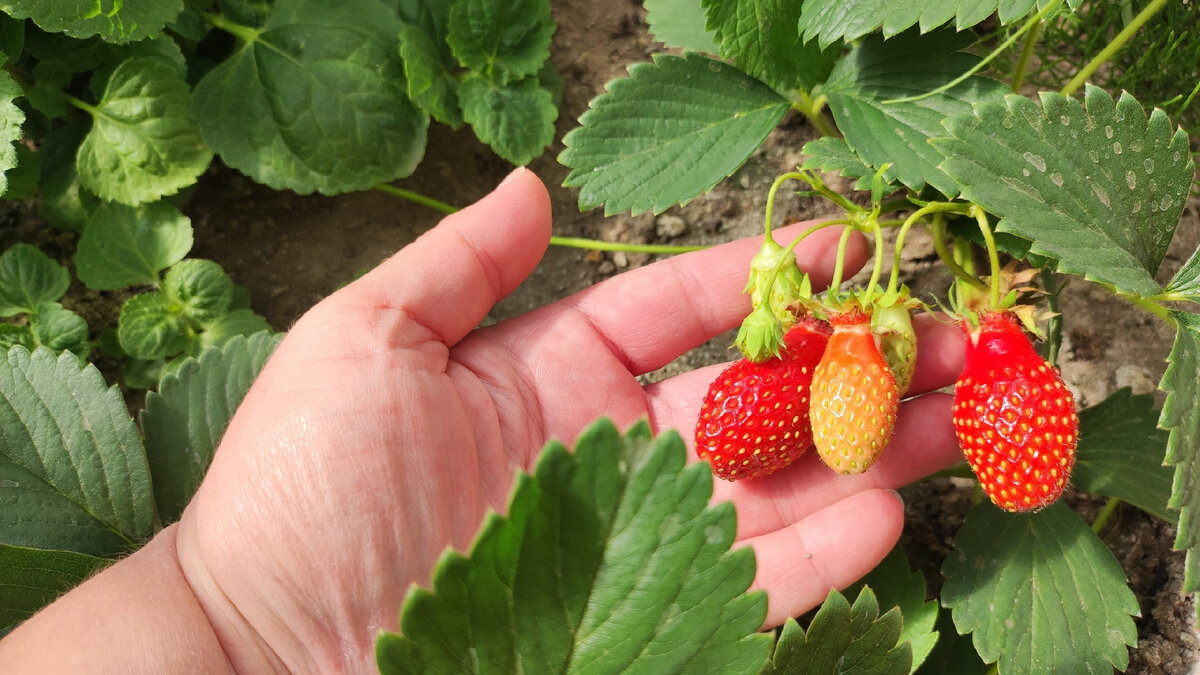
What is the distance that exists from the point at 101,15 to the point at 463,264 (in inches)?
30.6

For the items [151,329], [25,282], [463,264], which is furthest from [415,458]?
[25,282]

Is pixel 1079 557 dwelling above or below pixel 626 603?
below

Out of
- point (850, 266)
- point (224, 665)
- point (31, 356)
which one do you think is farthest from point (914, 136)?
point (31, 356)

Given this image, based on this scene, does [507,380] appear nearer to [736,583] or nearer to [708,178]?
[708,178]

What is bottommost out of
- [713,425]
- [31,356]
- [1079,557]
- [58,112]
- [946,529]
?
[946,529]

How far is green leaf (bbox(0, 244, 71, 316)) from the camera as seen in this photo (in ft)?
5.82

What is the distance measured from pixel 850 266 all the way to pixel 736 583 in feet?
3.04

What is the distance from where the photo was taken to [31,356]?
1463mm

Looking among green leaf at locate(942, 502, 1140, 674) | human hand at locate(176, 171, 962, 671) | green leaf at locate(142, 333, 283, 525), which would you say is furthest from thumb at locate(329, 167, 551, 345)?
green leaf at locate(942, 502, 1140, 674)

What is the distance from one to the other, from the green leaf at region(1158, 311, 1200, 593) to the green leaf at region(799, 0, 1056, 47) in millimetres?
493

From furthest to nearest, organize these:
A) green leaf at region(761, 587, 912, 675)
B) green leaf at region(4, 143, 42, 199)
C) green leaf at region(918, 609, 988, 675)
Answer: green leaf at region(4, 143, 42, 199)
green leaf at region(918, 609, 988, 675)
green leaf at region(761, 587, 912, 675)

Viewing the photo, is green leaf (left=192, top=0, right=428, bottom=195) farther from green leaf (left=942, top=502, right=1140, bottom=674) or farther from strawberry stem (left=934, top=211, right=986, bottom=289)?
green leaf (left=942, top=502, right=1140, bottom=674)

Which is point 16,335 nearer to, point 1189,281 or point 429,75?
point 429,75

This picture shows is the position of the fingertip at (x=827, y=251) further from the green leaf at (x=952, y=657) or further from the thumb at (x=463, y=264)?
the green leaf at (x=952, y=657)
